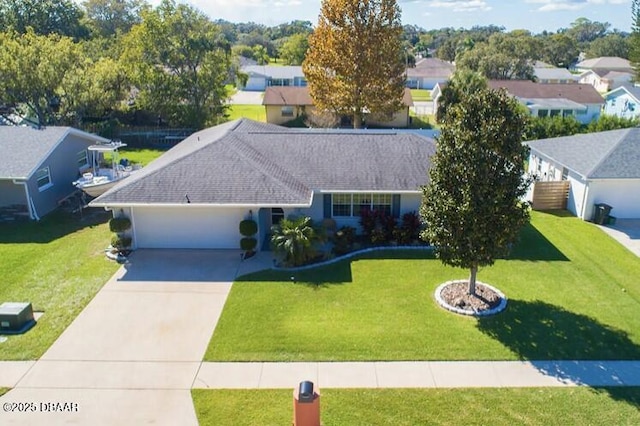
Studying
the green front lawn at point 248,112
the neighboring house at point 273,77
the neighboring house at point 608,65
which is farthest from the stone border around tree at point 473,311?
the neighboring house at point 608,65

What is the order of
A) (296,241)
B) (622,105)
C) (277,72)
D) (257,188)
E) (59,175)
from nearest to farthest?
1. (296,241)
2. (257,188)
3. (59,175)
4. (622,105)
5. (277,72)

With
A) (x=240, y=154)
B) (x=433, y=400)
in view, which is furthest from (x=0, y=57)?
(x=433, y=400)

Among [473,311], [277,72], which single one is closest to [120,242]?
[473,311]

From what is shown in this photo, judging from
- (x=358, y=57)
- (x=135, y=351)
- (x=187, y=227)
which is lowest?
(x=135, y=351)

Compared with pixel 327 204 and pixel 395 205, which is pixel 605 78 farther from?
pixel 327 204

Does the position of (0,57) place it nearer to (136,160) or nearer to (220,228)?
(136,160)

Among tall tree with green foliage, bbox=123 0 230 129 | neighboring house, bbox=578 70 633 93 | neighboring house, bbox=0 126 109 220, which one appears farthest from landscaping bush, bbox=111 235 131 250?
neighboring house, bbox=578 70 633 93
